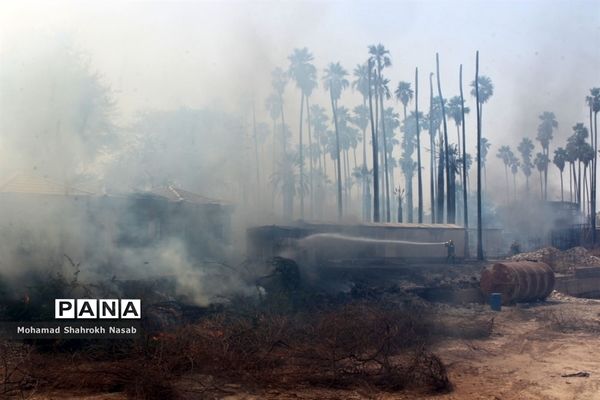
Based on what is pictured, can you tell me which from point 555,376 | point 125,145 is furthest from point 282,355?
point 125,145

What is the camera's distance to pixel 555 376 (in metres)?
11.7

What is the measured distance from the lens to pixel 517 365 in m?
12.7

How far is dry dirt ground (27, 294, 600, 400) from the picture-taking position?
1002 centimetres

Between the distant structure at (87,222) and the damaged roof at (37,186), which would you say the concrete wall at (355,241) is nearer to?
the distant structure at (87,222)

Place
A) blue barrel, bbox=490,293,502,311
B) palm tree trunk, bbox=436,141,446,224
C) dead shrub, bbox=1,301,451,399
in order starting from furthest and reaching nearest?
palm tree trunk, bbox=436,141,446,224 → blue barrel, bbox=490,293,502,311 → dead shrub, bbox=1,301,451,399

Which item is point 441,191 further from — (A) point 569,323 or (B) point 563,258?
(A) point 569,323

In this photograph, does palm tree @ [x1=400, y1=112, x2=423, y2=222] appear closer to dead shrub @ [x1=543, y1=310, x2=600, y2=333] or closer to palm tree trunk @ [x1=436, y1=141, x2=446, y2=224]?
palm tree trunk @ [x1=436, y1=141, x2=446, y2=224]

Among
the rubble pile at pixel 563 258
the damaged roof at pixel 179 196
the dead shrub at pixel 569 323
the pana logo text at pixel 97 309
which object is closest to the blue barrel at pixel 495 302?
the dead shrub at pixel 569 323

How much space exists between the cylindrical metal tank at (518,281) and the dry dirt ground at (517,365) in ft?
7.19

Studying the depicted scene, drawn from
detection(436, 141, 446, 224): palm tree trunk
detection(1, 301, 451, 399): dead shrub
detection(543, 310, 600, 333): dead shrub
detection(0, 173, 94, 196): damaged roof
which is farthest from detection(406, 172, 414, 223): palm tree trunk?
detection(1, 301, 451, 399): dead shrub

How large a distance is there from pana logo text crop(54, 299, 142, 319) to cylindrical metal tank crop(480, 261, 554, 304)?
14945 mm

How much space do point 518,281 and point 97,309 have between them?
16.0 m

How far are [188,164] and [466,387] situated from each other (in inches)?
1050

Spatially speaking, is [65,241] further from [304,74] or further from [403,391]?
[304,74]
